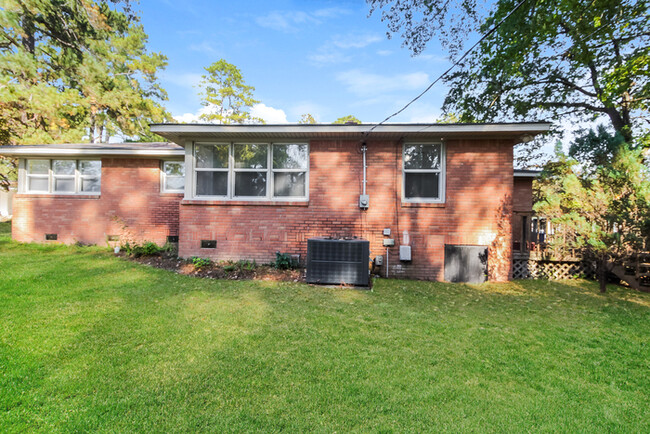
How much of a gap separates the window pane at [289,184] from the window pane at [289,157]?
0.70ft

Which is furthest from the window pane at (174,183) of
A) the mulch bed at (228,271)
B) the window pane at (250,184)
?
the window pane at (250,184)

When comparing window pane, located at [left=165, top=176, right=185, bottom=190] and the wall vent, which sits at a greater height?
window pane, located at [left=165, top=176, right=185, bottom=190]

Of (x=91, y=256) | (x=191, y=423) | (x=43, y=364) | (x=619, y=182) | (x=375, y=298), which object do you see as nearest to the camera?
(x=191, y=423)

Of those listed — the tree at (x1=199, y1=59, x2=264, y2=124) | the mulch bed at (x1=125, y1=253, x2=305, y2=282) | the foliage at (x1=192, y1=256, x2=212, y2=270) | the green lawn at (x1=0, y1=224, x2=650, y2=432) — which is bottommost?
the green lawn at (x1=0, y1=224, x2=650, y2=432)

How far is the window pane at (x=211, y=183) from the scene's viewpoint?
7410mm

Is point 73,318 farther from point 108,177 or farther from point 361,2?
point 361,2

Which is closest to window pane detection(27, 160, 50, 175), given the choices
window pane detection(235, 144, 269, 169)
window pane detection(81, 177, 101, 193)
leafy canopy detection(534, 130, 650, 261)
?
window pane detection(81, 177, 101, 193)

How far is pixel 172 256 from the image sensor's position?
7668 millimetres

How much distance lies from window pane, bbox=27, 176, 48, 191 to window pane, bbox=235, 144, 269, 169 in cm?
749

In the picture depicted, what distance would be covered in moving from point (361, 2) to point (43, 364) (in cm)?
1156

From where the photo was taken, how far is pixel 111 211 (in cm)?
912

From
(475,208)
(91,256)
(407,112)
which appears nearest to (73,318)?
(91,256)

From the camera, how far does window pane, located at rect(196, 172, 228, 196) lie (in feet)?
24.3

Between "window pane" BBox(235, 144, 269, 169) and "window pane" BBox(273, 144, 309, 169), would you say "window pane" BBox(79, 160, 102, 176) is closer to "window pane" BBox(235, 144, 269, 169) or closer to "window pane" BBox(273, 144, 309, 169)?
"window pane" BBox(235, 144, 269, 169)
